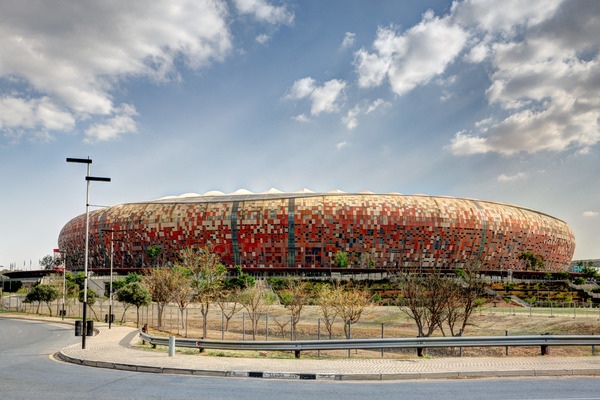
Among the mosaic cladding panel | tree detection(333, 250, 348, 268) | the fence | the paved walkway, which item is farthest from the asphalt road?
the mosaic cladding panel

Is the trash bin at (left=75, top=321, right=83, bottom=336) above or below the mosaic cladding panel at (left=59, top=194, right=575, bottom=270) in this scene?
below

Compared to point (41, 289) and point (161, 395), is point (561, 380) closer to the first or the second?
point (161, 395)

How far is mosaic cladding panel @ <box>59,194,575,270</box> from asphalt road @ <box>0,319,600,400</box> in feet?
266

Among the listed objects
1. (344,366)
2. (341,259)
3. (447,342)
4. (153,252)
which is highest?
(153,252)

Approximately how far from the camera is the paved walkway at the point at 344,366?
13461mm

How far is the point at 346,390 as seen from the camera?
1160cm

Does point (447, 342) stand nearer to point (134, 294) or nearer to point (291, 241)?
point (134, 294)

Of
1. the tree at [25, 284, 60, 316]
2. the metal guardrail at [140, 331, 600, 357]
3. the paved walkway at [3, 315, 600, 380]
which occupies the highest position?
the metal guardrail at [140, 331, 600, 357]

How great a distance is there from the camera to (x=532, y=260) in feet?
346

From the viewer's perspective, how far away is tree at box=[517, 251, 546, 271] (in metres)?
106

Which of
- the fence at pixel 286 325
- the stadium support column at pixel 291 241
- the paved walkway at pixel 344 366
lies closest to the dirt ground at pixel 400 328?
the fence at pixel 286 325

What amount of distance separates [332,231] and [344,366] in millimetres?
80409

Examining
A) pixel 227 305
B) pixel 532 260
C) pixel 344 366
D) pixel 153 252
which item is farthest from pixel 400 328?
pixel 532 260

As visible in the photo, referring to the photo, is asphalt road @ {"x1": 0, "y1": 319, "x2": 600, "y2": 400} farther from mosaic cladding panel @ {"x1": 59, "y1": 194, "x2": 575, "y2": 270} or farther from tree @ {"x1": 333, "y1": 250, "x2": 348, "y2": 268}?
mosaic cladding panel @ {"x1": 59, "y1": 194, "x2": 575, "y2": 270}
